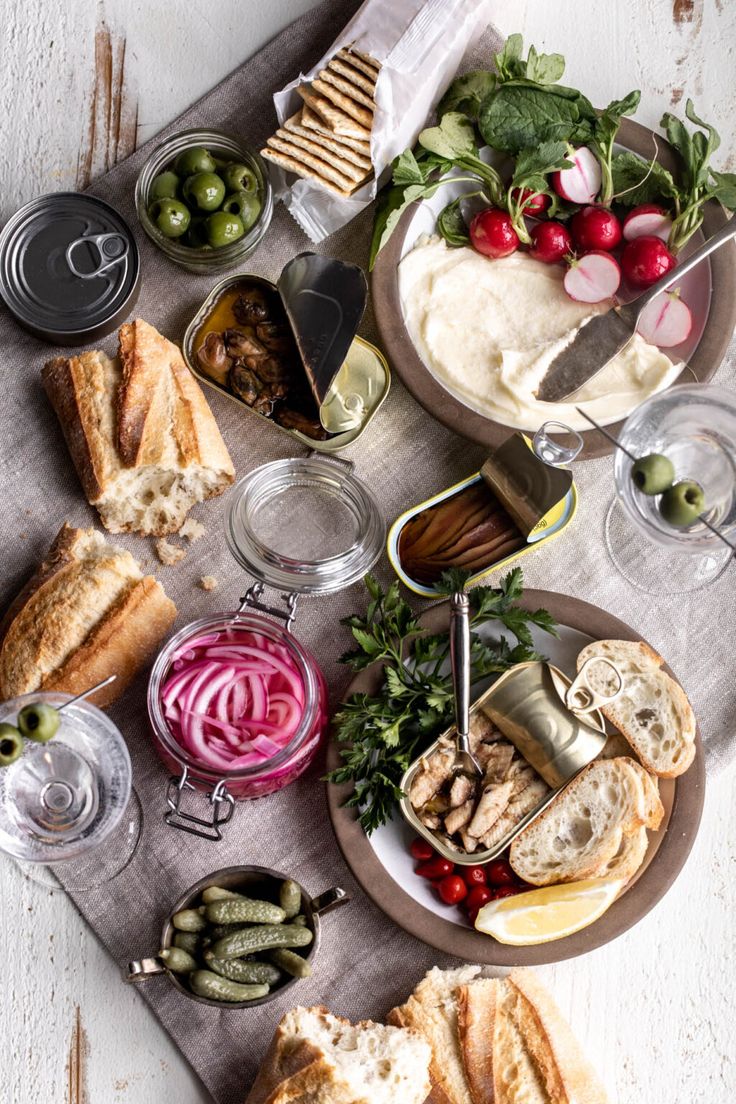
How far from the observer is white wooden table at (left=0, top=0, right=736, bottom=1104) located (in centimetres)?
232

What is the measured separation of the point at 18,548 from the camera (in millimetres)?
2385

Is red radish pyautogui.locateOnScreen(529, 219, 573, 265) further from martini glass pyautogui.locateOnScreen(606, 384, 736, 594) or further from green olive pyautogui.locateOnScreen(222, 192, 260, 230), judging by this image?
green olive pyautogui.locateOnScreen(222, 192, 260, 230)

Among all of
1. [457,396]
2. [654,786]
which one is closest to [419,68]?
[457,396]

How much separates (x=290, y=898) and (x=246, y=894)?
0.37 ft

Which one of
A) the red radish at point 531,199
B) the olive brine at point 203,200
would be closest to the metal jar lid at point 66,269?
the olive brine at point 203,200

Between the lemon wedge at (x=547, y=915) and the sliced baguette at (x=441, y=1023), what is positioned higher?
the lemon wedge at (x=547, y=915)

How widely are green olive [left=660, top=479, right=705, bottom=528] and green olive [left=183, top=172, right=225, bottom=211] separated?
1.16m

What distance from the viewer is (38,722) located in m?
1.77

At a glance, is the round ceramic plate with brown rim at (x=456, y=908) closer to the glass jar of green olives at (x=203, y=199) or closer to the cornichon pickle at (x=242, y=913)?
the cornichon pickle at (x=242, y=913)

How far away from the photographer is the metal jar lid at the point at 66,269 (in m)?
2.31

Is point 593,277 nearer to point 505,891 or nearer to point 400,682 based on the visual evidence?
point 400,682

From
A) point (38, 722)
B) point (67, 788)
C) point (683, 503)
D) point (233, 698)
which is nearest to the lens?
point (38, 722)

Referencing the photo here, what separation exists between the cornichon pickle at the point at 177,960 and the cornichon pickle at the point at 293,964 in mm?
179

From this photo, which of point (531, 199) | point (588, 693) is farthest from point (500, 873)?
point (531, 199)
